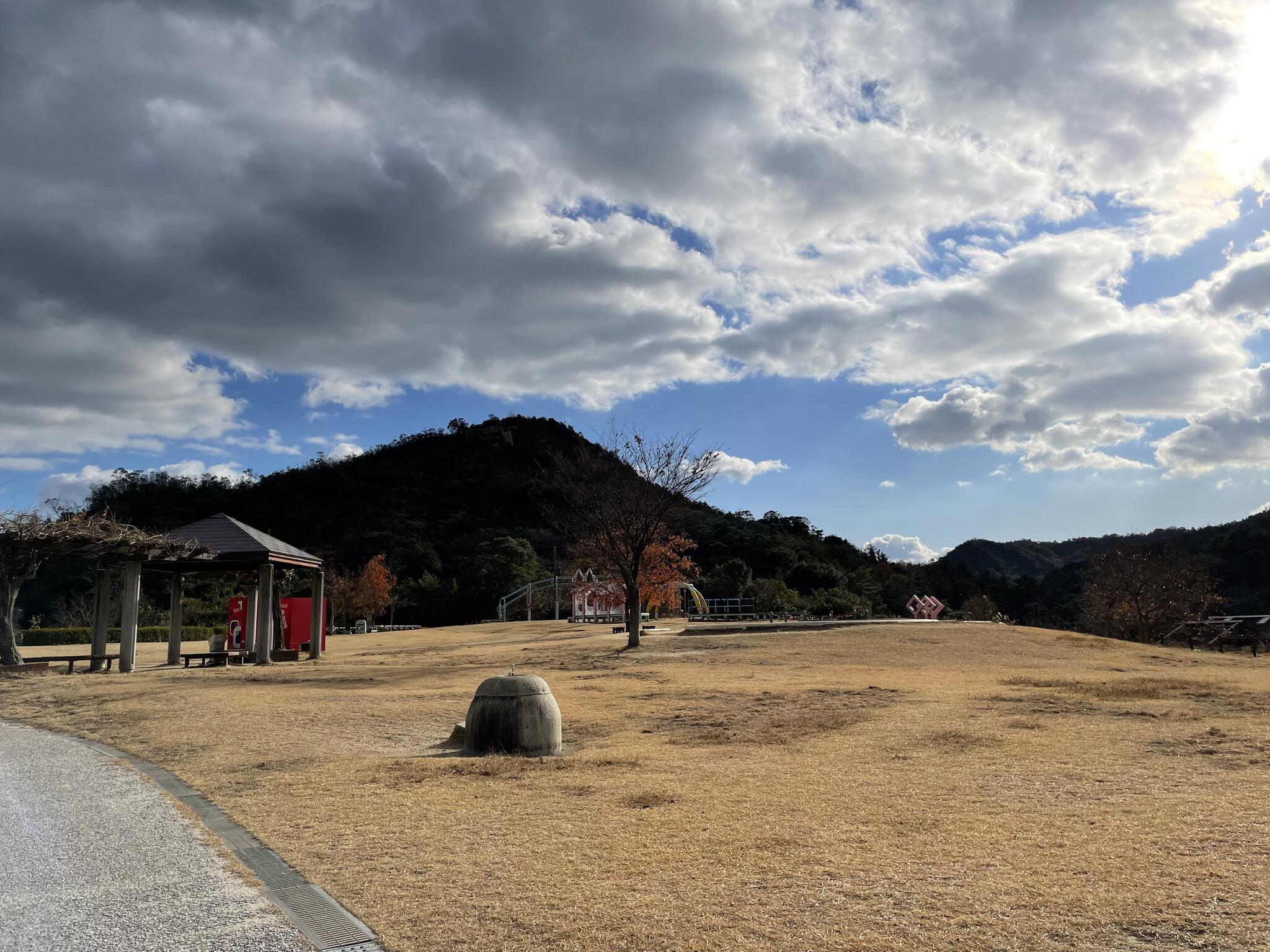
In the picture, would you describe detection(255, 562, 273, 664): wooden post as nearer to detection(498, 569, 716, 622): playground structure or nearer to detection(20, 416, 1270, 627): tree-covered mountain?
detection(20, 416, 1270, 627): tree-covered mountain

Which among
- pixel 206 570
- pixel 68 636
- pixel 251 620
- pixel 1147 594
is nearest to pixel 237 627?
pixel 251 620

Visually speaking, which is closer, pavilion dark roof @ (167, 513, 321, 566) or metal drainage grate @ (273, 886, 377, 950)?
metal drainage grate @ (273, 886, 377, 950)

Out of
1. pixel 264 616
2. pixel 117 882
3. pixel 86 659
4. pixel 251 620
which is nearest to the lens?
pixel 117 882

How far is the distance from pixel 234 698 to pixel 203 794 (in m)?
7.79

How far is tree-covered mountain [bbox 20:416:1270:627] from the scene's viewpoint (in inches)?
2242

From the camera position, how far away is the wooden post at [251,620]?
2759cm

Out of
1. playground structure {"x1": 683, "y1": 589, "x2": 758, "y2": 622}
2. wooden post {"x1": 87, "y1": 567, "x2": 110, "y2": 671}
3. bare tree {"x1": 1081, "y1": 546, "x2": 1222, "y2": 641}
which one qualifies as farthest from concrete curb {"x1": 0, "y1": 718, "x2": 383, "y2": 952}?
bare tree {"x1": 1081, "y1": 546, "x2": 1222, "y2": 641}

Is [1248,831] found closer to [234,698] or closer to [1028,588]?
[234,698]

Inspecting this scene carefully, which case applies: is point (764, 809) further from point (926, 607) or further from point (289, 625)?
point (926, 607)

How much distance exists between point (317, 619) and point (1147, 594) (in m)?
38.7

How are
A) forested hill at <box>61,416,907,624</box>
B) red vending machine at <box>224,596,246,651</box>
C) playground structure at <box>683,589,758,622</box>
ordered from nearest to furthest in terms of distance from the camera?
red vending machine at <box>224,596,246,651</box>
playground structure at <box>683,589,758,622</box>
forested hill at <box>61,416,907,624</box>

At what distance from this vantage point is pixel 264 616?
2345 cm

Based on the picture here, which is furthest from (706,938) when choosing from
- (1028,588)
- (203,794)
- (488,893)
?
(1028,588)

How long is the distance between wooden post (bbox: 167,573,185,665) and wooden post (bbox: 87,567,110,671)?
2.06 m
